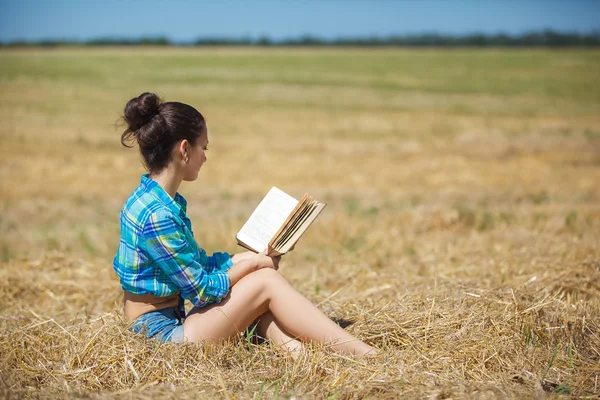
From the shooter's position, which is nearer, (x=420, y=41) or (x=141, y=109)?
(x=141, y=109)

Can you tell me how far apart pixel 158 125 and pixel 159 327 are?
1192mm

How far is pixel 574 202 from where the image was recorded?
31.3 ft

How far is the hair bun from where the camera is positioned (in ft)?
11.0

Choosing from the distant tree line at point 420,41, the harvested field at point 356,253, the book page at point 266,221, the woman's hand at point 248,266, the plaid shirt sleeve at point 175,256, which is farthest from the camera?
the distant tree line at point 420,41

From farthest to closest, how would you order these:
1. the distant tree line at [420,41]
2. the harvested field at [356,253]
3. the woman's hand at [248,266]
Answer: the distant tree line at [420,41]
the woman's hand at [248,266]
the harvested field at [356,253]

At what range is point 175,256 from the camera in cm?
330

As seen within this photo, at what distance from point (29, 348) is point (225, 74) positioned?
4375cm

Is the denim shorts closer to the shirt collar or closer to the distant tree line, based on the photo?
the shirt collar

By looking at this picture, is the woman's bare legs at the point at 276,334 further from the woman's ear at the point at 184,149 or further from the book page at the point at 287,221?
the woman's ear at the point at 184,149

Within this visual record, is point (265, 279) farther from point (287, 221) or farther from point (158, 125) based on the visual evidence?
point (158, 125)

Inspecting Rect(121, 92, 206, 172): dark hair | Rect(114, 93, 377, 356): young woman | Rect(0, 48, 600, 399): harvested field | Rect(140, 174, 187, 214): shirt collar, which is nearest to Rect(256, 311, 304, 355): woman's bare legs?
Rect(114, 93, 377, 356): young woman

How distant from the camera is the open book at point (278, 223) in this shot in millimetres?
3592

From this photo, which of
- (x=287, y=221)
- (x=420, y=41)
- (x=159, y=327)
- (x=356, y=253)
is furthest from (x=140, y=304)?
(x=420, y=41)

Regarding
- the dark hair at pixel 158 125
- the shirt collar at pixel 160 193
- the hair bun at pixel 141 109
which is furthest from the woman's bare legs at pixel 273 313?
the hair bun at pixel 141 109
